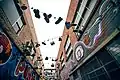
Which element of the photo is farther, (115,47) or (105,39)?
(105,39)

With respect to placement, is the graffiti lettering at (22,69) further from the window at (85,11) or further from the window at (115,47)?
the window at (115,47)

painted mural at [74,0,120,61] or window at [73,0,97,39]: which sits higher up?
window at [73,0,97,39]

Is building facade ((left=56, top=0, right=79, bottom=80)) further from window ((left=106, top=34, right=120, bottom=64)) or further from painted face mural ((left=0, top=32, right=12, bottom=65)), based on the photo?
painted face mural ((left=0, top=32, right=12, bottom=65))

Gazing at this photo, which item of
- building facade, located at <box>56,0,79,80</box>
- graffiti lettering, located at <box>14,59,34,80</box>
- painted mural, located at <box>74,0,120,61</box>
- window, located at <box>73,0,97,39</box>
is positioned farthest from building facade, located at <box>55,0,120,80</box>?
graffiti lettering, located at <box>14,59,34,80</box>

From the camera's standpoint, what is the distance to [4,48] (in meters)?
5.80

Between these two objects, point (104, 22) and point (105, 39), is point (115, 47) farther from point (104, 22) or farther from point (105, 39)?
point (104, 22)

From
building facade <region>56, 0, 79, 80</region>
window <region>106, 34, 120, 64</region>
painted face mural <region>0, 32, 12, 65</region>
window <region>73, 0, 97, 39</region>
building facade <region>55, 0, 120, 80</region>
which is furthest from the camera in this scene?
building facade <region>56, 0, 79, 80</region>

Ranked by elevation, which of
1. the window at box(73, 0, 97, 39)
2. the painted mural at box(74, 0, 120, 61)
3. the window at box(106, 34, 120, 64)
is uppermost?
the window at box(73, 0, 97, 39)

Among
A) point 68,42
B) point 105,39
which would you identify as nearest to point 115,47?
point 105,39

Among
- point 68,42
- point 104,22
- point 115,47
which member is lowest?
point 115,47

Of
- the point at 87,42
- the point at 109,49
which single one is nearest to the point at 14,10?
the point at 87,42

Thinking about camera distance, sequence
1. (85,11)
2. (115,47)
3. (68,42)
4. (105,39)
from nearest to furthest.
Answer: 1. (115,47)
2. (105,39)
3. (85,11)
4. (68,42)

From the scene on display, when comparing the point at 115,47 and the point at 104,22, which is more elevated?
the point at 104,22

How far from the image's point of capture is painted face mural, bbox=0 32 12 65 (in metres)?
5.52
